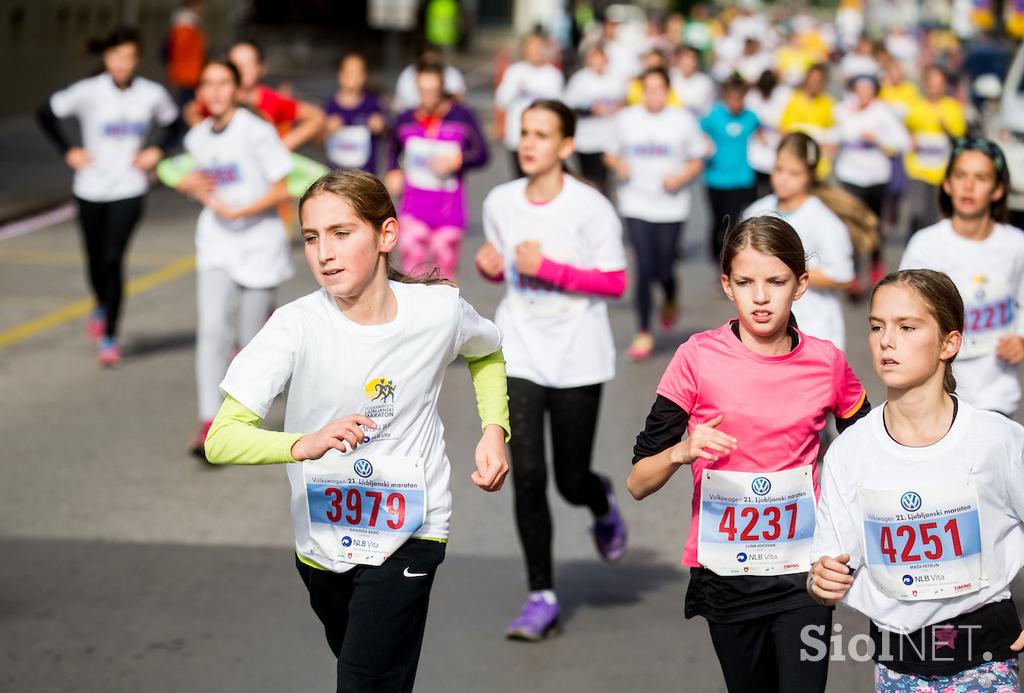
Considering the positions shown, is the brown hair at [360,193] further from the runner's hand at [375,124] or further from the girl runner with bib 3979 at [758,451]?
the runner's hand at [375,124]

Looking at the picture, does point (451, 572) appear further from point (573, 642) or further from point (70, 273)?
point (70, 273)

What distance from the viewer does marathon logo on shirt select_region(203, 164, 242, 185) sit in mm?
8930

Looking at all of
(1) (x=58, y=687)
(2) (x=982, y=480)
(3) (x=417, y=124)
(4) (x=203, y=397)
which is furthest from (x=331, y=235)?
(3) (x=417, y=124)

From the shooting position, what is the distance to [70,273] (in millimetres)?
15008

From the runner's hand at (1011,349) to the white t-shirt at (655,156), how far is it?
589 centimetres

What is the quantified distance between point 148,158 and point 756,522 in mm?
7285

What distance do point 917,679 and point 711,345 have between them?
3.29 ft

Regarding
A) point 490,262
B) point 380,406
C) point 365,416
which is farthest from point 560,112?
point 365,416

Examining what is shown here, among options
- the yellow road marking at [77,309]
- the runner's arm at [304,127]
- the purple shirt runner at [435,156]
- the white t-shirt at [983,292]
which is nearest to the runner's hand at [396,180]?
the purple shirt runner at [435,156]

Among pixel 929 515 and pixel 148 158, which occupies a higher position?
pixel 929 515

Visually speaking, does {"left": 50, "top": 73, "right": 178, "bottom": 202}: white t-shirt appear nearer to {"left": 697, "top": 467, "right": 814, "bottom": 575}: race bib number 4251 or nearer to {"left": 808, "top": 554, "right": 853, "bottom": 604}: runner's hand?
{"left": 697, "top": 467, "right": 814, "bottom": 575}: race bib number 4251

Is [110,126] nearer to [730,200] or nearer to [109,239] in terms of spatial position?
[109,239]

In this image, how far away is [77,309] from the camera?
43.7 ft

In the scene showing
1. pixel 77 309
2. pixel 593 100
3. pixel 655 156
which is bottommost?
pixel 77 309
